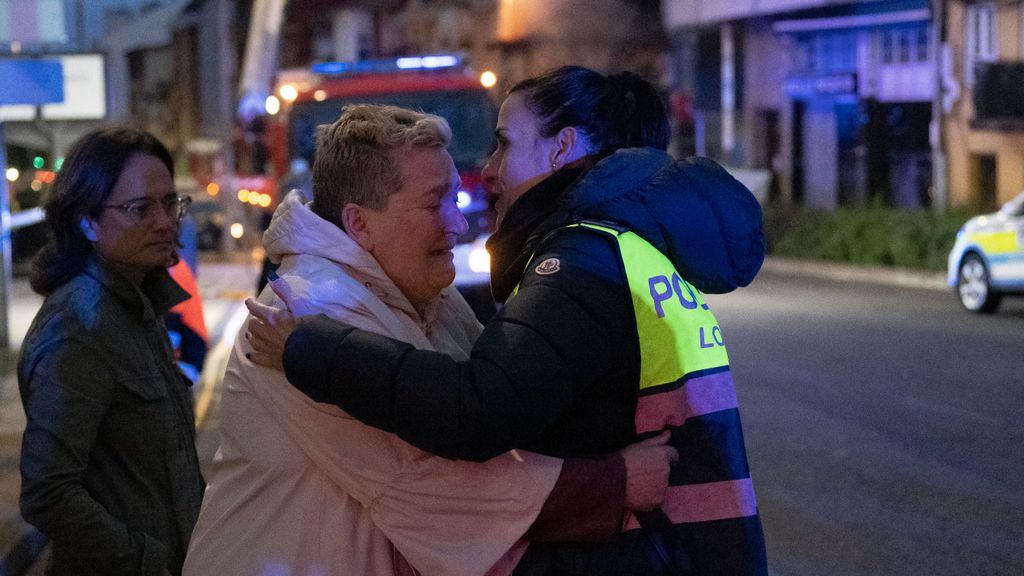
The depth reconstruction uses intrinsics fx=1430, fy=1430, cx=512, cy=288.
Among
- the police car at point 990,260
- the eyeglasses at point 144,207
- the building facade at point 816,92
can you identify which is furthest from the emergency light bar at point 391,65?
the building facade at point 816,92

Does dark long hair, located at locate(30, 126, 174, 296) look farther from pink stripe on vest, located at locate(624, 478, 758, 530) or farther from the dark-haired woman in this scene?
pink stripe on vest, located at locate(624, 478, 758, 530)

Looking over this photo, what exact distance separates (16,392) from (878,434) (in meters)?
7.12

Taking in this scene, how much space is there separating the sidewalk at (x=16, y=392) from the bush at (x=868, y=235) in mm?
10498

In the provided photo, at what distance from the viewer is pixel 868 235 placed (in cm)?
2675

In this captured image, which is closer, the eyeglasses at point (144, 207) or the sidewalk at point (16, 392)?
the eyeglasses at point (144, 207)

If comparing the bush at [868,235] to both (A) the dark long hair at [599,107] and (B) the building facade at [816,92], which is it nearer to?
(B) the building facade at [816,92]

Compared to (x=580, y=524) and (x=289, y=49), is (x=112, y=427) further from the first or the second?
(x=289, y=49)

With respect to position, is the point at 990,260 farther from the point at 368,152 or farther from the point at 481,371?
the point at 481,371

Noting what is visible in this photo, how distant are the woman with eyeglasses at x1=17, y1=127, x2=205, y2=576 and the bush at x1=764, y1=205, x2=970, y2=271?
2175 cm

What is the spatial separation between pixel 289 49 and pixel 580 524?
54.3 metres

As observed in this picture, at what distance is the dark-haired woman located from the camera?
2.45m

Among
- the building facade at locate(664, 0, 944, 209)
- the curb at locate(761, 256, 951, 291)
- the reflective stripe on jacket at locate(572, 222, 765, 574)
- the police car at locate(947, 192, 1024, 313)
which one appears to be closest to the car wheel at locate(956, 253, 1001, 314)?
the police car at locate(947, 192, 1024, 313)

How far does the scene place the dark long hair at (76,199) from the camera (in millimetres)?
3686

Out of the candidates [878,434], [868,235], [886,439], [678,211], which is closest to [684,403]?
[678,211]
